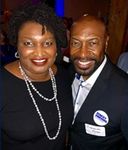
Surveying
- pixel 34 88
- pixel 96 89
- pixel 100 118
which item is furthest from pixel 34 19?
pixel 100 118

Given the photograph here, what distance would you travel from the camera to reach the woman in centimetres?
140

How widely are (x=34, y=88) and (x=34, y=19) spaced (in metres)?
0.41

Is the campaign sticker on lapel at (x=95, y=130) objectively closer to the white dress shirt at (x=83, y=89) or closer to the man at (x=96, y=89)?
the man at (x=96, y=89)

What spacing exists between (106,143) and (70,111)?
12.2 inches

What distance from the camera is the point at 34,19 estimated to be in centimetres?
140

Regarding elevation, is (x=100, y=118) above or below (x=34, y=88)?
below

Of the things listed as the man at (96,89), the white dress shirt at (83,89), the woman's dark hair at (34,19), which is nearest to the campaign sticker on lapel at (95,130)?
the man at (96,89)

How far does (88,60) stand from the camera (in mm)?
1579

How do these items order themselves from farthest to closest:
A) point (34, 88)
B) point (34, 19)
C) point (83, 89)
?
point (83, 89)
point (34, 88)
point (34, 19)

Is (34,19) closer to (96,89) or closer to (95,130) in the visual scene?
(96,89)

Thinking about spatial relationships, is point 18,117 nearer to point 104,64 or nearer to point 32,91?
point 32,91

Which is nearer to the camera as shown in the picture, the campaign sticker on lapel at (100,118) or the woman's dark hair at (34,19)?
the woman's dark hair at (34,19)

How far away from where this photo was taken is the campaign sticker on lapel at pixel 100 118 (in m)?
1.54

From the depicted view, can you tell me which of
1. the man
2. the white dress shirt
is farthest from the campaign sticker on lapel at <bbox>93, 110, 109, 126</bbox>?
the white dress shirt
